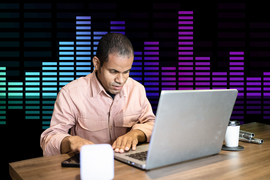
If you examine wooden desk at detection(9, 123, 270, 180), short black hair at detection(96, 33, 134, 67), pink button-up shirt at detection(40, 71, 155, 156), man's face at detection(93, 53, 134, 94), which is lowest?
wooden desk at detection(9, 123, 270, 180)

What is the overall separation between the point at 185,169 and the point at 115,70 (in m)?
0.78

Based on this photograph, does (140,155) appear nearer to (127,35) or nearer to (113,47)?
(113,47)

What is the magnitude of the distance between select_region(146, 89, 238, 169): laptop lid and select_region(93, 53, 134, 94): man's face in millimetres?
684

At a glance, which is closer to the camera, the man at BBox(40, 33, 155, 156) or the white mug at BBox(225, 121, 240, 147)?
the white mug at BBox(225, 121, 240, 147)

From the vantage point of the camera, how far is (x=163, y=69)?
3744 mm

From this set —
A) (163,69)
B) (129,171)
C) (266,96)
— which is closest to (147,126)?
(129,171)

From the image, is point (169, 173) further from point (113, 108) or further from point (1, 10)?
point (1, 10)

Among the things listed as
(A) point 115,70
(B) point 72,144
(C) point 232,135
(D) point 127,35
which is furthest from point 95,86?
(D) point 127,35

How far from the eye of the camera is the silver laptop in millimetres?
996

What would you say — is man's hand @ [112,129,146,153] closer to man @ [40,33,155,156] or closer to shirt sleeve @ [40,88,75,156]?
man @ [40,33,155,156]

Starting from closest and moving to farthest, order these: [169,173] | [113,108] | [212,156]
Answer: [169,173]
[212,156]
[113,108]

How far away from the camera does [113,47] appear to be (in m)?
1.70

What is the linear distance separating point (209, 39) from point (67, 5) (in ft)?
5.95

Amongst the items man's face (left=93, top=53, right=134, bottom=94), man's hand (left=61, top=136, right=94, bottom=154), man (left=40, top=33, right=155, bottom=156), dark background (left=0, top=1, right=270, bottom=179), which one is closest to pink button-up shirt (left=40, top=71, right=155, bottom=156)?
man (left=40, top=33, right=155, bottom=156)
